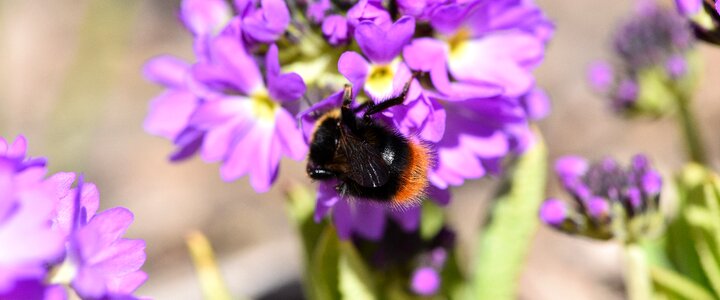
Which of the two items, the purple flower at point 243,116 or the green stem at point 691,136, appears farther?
the green stem at point 691,136

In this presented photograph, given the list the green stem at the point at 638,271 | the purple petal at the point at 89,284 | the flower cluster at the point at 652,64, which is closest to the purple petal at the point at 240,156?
the purple petal at the point at 89,284

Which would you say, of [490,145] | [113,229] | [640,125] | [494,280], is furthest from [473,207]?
[113,229]

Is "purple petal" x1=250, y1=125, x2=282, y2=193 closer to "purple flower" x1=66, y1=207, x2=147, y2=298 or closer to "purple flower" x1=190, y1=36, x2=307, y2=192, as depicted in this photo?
"purple flower" x1=190, y1=36, x2=307, y2=192

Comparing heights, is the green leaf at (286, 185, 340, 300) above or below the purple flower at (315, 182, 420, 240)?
below

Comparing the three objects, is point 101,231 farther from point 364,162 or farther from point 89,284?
point 364,162

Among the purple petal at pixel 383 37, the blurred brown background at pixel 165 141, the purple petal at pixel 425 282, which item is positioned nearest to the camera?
the purple petal at pixel 383 37

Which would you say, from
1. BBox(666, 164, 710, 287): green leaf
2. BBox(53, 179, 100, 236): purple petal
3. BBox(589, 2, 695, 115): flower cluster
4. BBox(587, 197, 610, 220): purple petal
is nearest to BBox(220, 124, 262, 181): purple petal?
BBox(53, 179, 100, 236): purple petal

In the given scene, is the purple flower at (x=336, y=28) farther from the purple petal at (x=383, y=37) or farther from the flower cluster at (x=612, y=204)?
the flower cluster at (x=612, y=204)

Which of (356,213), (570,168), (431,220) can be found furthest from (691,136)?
(356,213)
